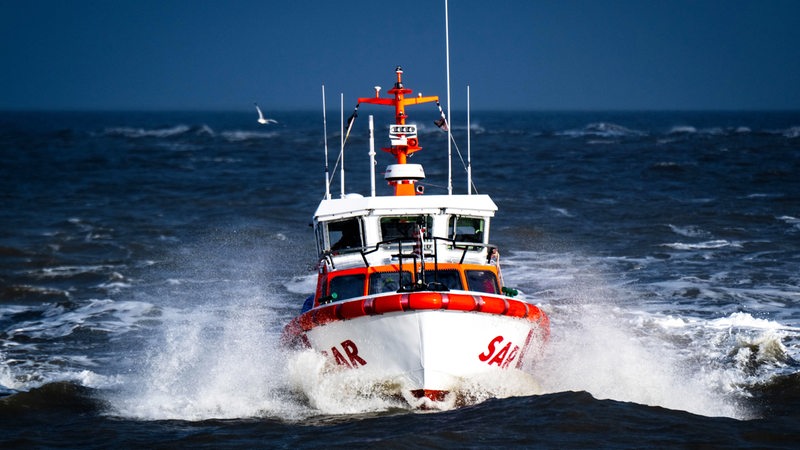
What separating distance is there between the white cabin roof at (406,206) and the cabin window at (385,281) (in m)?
0.90

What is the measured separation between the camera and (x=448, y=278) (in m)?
13.0

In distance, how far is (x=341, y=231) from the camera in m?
13.9

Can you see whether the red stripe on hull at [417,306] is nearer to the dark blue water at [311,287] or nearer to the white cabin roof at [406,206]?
the dark blue water at [311,287]

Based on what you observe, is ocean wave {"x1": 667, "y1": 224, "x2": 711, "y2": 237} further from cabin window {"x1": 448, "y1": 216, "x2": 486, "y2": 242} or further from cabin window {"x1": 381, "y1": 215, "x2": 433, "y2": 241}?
cabin window {"x1": 381, "y1": 215, "x2": 433, "y2": 241}

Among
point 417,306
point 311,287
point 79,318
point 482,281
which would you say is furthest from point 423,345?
point 311,287

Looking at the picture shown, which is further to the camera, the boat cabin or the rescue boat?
the boat cabin

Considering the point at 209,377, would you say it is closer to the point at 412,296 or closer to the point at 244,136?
the point at 412,296

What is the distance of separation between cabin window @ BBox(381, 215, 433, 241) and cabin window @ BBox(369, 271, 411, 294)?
70 centimetres

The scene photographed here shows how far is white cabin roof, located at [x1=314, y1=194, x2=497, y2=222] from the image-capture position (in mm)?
13461

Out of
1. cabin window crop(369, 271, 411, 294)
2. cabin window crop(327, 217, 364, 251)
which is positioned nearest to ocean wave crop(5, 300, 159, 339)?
cabin window crop(327, 217, 364, 251)

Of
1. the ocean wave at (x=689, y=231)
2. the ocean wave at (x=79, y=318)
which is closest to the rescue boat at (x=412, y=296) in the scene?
the ocean wave at (x=79, y=318)

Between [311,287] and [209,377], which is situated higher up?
[209,377]

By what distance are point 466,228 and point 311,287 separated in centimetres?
838

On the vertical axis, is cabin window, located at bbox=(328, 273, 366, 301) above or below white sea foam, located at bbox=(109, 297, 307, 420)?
above
